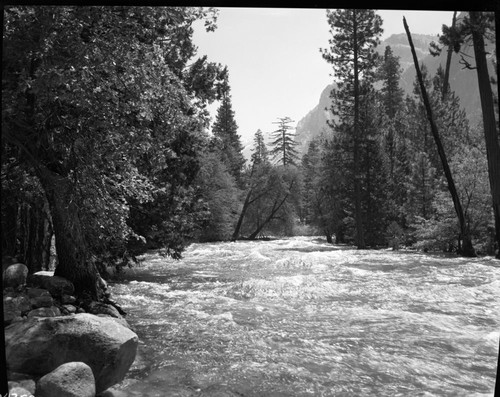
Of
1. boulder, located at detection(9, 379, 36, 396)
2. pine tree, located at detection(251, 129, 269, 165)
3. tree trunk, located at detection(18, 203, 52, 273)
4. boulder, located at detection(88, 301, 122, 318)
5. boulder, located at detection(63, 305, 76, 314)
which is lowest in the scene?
boulder, located at detection(9, 379, 36, 396)

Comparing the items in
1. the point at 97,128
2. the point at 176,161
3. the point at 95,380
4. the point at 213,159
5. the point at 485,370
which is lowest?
the point at 485,370

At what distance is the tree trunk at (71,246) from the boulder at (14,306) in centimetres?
134

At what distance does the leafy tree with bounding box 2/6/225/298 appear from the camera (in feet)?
15.8

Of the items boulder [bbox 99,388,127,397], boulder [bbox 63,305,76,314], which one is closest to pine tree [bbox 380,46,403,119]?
boulder [bbox 63,305,76,314]

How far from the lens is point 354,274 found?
12.7 metres

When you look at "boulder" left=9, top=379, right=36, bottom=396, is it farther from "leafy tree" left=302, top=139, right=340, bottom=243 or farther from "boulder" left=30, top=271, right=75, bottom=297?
"leafy tree" left=302, top=139, right=340, bottom=243

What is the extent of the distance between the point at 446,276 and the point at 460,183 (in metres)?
9.06

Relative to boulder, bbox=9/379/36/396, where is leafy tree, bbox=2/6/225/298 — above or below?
above

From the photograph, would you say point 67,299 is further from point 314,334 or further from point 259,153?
point 259,153

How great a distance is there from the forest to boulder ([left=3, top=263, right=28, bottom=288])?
579 millimetres

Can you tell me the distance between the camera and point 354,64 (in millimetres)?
29562

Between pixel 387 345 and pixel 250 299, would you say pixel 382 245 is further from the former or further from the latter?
pixel 387 345

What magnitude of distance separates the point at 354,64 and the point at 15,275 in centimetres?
2692

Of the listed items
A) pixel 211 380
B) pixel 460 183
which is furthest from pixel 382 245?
pixel 211 380
